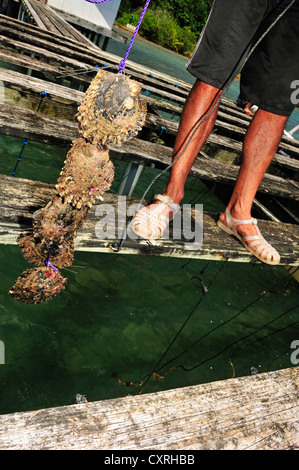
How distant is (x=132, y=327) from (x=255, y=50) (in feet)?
8.54

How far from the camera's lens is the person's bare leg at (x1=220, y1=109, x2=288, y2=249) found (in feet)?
7.84

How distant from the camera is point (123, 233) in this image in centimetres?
222

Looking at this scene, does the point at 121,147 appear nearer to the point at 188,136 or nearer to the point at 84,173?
the point at 188,136

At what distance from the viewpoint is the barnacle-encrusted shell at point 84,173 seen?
54.0 inches

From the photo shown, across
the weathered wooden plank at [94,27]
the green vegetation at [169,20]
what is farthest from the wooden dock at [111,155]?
the green vegetation at [169,20]

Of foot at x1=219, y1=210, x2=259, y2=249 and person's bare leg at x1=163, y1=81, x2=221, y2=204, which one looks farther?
foot at x1=219, y1=210, x2=259, y2=249

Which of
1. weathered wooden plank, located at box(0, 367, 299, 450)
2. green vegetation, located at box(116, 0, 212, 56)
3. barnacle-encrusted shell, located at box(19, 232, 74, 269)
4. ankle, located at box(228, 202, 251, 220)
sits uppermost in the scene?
green vegetation, located at box(116, 0, 212, 56)

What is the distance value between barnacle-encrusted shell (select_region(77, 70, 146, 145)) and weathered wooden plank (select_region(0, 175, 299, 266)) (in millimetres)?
854

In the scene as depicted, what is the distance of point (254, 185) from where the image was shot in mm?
2562

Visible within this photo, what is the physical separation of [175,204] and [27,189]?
1072mm

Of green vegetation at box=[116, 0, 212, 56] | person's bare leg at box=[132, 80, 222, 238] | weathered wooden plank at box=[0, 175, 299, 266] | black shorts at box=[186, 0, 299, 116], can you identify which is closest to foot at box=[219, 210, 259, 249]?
weathered wooden plank at box=[0, 175, 299, 266]

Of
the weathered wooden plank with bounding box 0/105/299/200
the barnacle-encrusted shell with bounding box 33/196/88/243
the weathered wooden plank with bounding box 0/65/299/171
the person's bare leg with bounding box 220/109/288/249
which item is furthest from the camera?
the weathered wooden plank with bounding box 0/65/299/171

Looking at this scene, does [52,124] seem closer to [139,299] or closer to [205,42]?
[205,42]

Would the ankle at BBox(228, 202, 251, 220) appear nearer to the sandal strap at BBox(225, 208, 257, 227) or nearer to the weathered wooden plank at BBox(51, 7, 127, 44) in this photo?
the sandal strap at BBox(225, 208, 257, 227)
